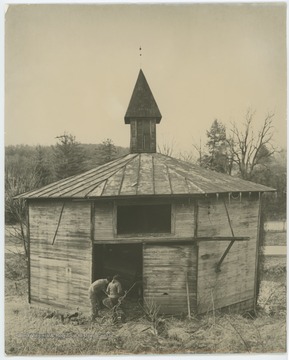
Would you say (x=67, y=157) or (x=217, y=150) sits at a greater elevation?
(x=217, y=150)

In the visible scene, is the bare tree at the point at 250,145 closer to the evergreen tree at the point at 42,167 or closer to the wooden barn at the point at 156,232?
the wooden barn at the point at 156,232

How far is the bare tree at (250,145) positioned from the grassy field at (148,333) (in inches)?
133

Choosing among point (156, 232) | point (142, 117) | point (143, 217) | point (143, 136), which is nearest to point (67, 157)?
point (143, 136)

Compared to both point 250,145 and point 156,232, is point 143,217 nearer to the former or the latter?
point 156,232

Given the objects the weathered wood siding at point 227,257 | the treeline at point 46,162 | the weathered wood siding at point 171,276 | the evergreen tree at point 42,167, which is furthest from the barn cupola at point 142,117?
the weathered wood siding at point 171,276

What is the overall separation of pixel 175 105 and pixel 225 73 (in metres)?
1.90

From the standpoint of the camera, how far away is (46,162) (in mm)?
14008

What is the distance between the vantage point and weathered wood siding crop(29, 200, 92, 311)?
12.6 metres

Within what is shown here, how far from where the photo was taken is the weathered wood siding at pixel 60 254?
1259cm

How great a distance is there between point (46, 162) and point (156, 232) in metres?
4.58

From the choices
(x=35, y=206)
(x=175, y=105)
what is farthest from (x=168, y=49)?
(x=35, y=206)

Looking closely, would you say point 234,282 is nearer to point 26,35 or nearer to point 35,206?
point 35,206

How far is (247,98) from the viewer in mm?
12922

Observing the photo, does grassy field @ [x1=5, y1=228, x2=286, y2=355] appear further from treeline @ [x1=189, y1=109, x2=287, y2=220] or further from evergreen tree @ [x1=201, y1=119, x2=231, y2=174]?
evergreen tree @ [x1=201, y1=119, x2=231, y2=174]
